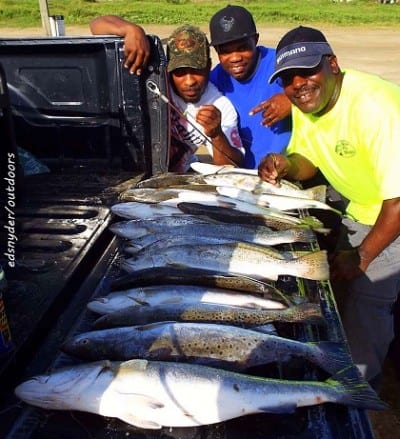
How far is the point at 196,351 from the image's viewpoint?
238 centimetres

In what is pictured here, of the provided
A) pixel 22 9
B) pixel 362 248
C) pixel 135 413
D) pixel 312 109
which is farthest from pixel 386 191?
pixel 22 9

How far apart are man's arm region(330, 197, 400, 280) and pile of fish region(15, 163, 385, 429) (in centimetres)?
35

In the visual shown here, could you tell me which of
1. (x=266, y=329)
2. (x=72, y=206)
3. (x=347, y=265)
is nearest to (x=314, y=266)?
(x=266, y=329)

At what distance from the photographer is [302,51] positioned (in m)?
3.43

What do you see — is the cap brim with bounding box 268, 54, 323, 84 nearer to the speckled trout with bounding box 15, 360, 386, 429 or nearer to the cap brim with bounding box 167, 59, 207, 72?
the cap brim with bounding box 167, 59, 207, 72

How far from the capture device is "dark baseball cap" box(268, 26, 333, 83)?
11.2ft

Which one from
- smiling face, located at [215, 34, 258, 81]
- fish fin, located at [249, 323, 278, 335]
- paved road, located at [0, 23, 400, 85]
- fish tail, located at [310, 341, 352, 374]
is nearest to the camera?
fish tail, located at [310, 341, 352, 374]

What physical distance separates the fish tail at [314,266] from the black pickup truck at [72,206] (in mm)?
88

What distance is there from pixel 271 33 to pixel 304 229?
26.3 meters

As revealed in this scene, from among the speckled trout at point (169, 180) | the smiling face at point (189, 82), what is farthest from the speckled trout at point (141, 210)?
the smiling face at point (189, 82)

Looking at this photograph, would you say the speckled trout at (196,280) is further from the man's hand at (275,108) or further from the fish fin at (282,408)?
the man's hand at (275,108)

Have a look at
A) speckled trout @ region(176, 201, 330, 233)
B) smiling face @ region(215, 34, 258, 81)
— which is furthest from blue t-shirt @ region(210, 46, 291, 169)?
speckled trout @ region(176, 201, 330, 233)

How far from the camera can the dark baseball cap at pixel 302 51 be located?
11.2 feet

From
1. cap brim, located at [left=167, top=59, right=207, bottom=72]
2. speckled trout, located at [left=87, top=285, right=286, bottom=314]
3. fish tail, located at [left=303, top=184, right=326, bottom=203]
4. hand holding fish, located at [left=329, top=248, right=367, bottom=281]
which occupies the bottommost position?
hand holding fish, located at [left=329, top=248, right=367, bottom=281]
